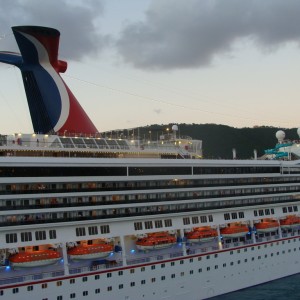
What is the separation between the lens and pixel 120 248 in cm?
2142

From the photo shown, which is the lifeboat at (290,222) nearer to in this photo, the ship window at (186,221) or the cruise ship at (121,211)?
the cruise ship at (121,211)

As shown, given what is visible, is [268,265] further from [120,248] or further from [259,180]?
[120,248]

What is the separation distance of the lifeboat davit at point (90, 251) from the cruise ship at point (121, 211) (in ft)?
0.14

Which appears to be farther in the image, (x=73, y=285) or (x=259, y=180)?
(x=259, y=180)

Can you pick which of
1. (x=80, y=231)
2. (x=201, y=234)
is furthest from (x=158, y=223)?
(x=80, y=231)

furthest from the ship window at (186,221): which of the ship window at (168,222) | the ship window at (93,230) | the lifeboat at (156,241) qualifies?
the ship window at (93,230)

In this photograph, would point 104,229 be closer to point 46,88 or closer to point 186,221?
point 186,221

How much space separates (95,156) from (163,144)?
563 cm

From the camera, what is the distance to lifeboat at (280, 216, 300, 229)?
28.8 m

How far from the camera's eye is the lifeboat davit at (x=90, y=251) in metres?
19.8

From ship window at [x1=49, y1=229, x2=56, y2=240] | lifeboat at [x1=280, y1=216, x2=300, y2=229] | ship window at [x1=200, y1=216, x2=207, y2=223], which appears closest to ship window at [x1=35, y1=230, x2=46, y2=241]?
ship window at [x1=49, y1=229, x2=56, y2=240]

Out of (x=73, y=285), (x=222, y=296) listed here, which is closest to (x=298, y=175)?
(x=222, y=296)

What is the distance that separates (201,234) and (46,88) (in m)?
11.5

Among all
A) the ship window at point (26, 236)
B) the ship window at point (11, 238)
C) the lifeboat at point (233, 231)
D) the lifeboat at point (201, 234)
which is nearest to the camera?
the ship window at point (11, 238)
